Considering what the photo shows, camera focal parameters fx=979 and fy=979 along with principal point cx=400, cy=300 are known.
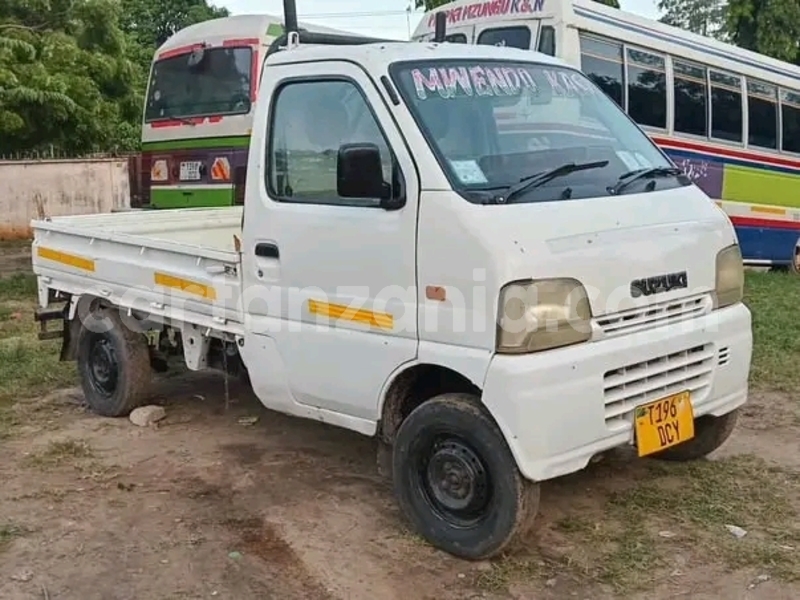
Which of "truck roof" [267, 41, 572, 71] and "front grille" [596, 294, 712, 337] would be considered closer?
"front grille" [596, 294, 712, 337]

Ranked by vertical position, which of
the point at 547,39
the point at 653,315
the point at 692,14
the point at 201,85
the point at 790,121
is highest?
the point at 692,14

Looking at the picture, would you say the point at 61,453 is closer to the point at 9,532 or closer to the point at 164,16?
the point at 9,532

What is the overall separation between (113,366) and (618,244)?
3.53 metres

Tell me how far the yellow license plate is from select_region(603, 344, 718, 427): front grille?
4cm

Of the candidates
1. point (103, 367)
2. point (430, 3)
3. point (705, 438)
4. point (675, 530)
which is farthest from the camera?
point (430, 3)

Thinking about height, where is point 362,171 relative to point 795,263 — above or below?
above

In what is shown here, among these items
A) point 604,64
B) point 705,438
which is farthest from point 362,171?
point 604,64

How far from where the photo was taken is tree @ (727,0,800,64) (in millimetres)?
18828

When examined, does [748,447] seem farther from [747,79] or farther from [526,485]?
[747,79]

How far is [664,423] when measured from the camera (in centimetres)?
409

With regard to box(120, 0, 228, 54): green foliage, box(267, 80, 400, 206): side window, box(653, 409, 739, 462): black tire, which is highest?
box(120, 0, 228, 54): green foliage

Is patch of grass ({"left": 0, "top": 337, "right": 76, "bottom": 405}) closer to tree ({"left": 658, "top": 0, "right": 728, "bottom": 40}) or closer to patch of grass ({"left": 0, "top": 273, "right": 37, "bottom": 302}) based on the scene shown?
patch of grass ({"left": 0, "top": 273, "right": 37, "bottom": 302})

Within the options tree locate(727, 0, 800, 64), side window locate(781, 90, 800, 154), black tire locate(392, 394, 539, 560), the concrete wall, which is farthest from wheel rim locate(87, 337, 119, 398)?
tree locate(727, 0, 800, 64)

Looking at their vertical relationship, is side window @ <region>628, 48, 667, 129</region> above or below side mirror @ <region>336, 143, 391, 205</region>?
above
